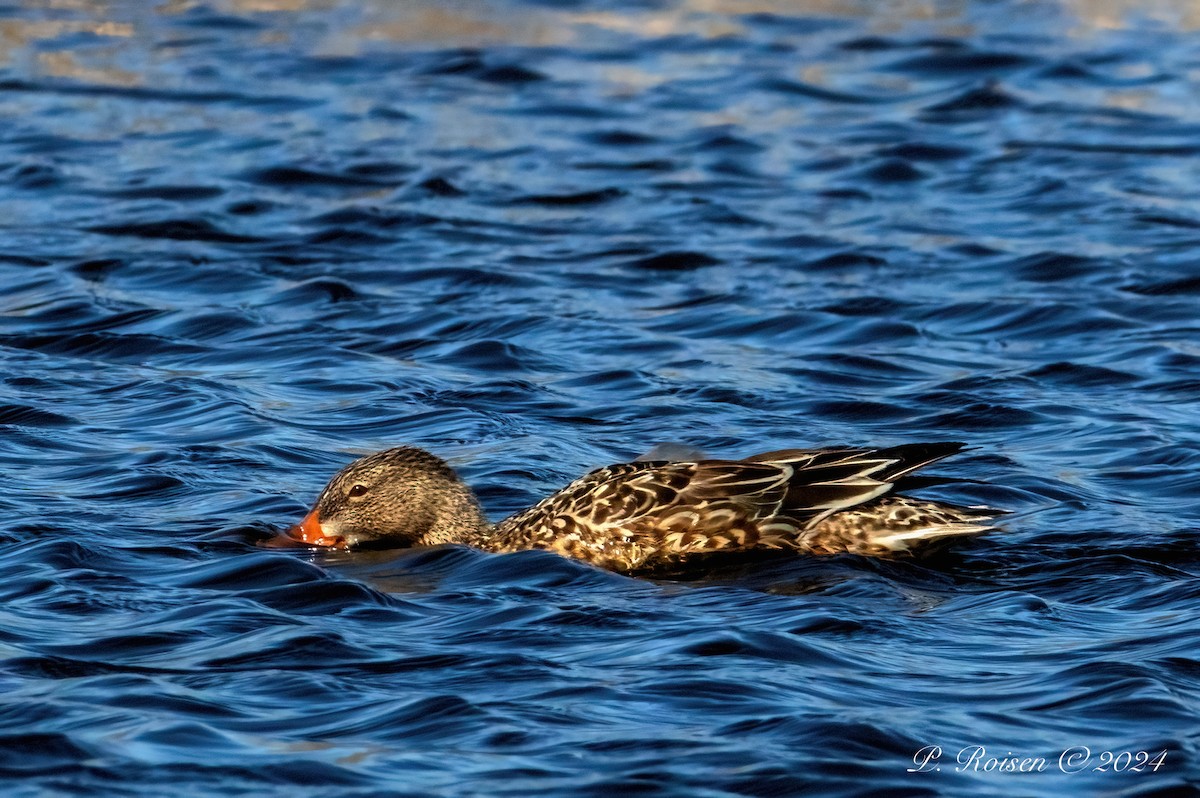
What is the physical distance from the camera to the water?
21.0ft

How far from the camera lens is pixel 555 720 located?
640 cm

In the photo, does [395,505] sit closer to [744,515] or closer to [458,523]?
[458,523]

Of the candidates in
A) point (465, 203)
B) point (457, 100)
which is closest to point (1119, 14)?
point (457, 100)

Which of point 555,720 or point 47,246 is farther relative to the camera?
point 47,246

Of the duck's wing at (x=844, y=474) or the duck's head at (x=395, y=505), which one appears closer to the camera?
the duck's wing at (x=844, y=474)

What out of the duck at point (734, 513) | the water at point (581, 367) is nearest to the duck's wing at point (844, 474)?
the duck at point (734, 513)

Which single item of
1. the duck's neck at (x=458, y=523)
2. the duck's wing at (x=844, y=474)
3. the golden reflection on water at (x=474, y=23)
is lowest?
the duck's neck at (x=458, y=523)

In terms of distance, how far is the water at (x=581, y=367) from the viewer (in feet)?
21.0

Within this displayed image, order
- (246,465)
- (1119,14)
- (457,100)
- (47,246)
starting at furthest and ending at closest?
(1119,14)
(457,100)
(47,246)
(246,465)

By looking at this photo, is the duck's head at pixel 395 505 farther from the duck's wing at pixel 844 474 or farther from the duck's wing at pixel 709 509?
the duck's wing at pixel 844 474

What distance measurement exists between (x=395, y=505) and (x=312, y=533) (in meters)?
0.38

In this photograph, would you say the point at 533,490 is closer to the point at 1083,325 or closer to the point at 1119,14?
the point at 1083,325

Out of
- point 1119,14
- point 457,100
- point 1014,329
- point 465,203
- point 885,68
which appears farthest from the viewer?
point 1119,14

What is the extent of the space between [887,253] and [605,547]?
5918 mm
